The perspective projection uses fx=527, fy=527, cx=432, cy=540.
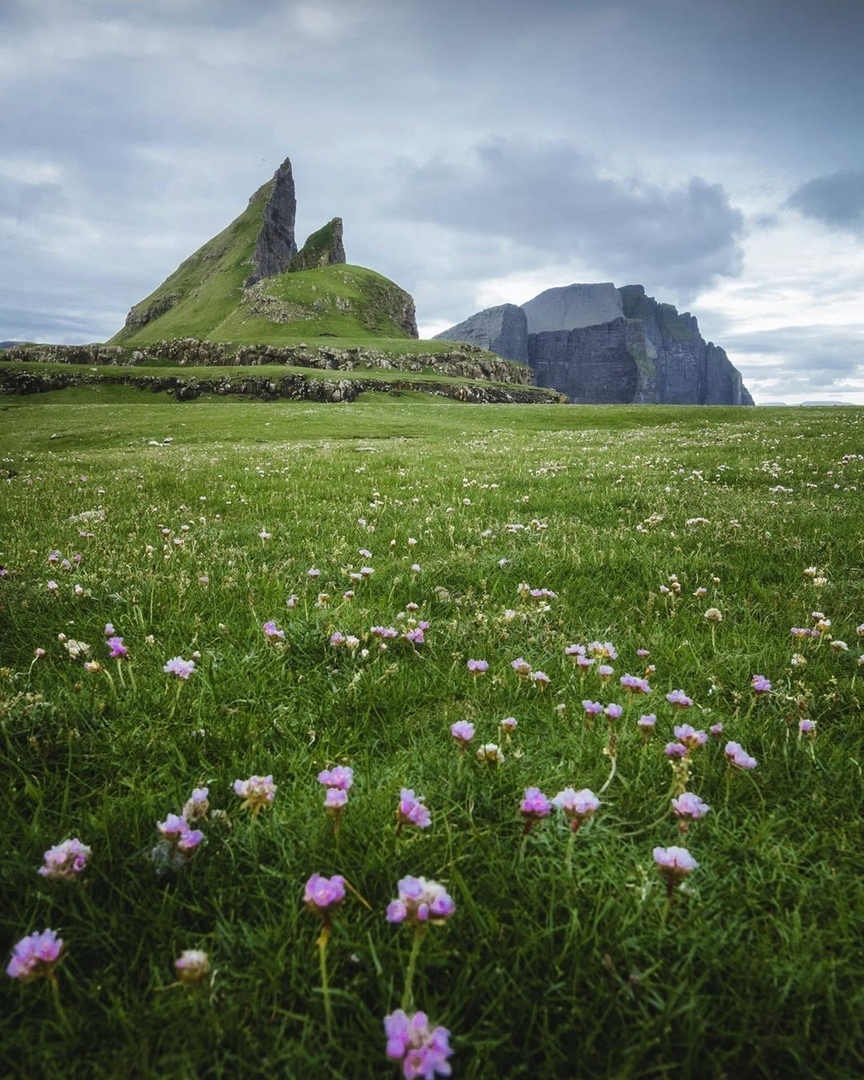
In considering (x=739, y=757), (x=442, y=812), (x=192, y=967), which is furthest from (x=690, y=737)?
(x=192, y=967)

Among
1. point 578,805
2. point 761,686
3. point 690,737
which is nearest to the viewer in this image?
point 578,805

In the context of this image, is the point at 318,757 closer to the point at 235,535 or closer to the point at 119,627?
the point at 119,627

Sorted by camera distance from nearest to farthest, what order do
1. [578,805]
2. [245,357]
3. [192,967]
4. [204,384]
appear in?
[192,967] → [578,805] → [204,384] → [245,357]

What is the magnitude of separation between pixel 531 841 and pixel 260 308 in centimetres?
21317

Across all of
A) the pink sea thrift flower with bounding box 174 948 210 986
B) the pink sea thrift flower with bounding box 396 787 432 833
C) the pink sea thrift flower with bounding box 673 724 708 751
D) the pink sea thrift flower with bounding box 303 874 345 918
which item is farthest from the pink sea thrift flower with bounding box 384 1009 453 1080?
the pink sea thrift flower with bounding box 673 724 708 751

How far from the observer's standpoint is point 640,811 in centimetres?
243

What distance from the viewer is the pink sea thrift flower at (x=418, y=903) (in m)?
1.54

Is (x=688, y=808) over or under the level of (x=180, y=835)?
over

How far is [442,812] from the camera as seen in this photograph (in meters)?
2.30

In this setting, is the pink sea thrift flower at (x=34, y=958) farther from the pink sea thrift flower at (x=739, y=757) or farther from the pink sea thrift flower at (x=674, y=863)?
the pink sea thrift flower at (x=739, y=757)

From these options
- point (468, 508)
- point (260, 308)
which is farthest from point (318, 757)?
point (260, 308)

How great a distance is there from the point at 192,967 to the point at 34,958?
0.44m

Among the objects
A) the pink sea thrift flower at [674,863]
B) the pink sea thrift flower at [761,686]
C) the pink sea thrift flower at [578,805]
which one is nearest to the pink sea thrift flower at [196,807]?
the pink sea thrift flower at [578,805]

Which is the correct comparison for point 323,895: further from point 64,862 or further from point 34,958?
point 64,862
